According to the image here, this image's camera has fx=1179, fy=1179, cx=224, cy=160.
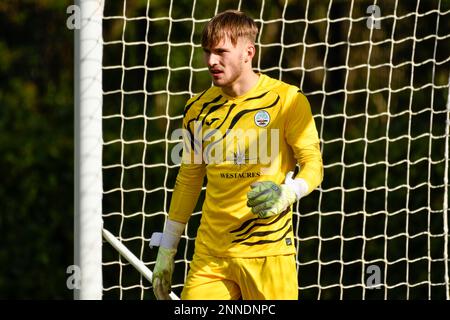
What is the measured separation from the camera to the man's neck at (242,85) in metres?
4.25

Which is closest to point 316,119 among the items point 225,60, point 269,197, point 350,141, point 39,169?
point 350,141

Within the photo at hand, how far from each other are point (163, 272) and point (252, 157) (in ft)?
2.10

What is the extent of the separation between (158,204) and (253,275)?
2.51 m

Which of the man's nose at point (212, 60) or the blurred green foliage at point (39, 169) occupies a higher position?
the man's nose at point (212, 60)

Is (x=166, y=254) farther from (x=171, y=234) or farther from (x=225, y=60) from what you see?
(x=225, y=60)

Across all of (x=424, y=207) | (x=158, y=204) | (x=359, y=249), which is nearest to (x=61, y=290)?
(x=158, y=204)

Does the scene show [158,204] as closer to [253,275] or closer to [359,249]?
[359,249]

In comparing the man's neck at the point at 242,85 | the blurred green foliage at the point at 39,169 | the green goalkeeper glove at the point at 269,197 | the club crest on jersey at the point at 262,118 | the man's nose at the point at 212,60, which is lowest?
the blurred green foliage at the point at 39,169

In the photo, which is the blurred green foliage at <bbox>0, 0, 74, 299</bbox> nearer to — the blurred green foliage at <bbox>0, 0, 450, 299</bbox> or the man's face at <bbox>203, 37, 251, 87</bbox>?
the blurred green foliage at <bbox>0, 0, 450, 299</bbox>

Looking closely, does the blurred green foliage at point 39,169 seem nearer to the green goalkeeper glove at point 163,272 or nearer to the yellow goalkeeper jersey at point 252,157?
the green goalkeeper glove at point 163,272

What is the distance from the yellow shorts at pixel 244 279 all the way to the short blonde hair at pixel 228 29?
30.9 inches

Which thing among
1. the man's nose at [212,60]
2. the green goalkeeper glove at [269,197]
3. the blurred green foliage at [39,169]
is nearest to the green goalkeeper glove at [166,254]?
the green goalkeeper glove at [269,197]

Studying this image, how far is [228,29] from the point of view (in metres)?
4.18

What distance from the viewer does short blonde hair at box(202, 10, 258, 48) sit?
4.17 metres
